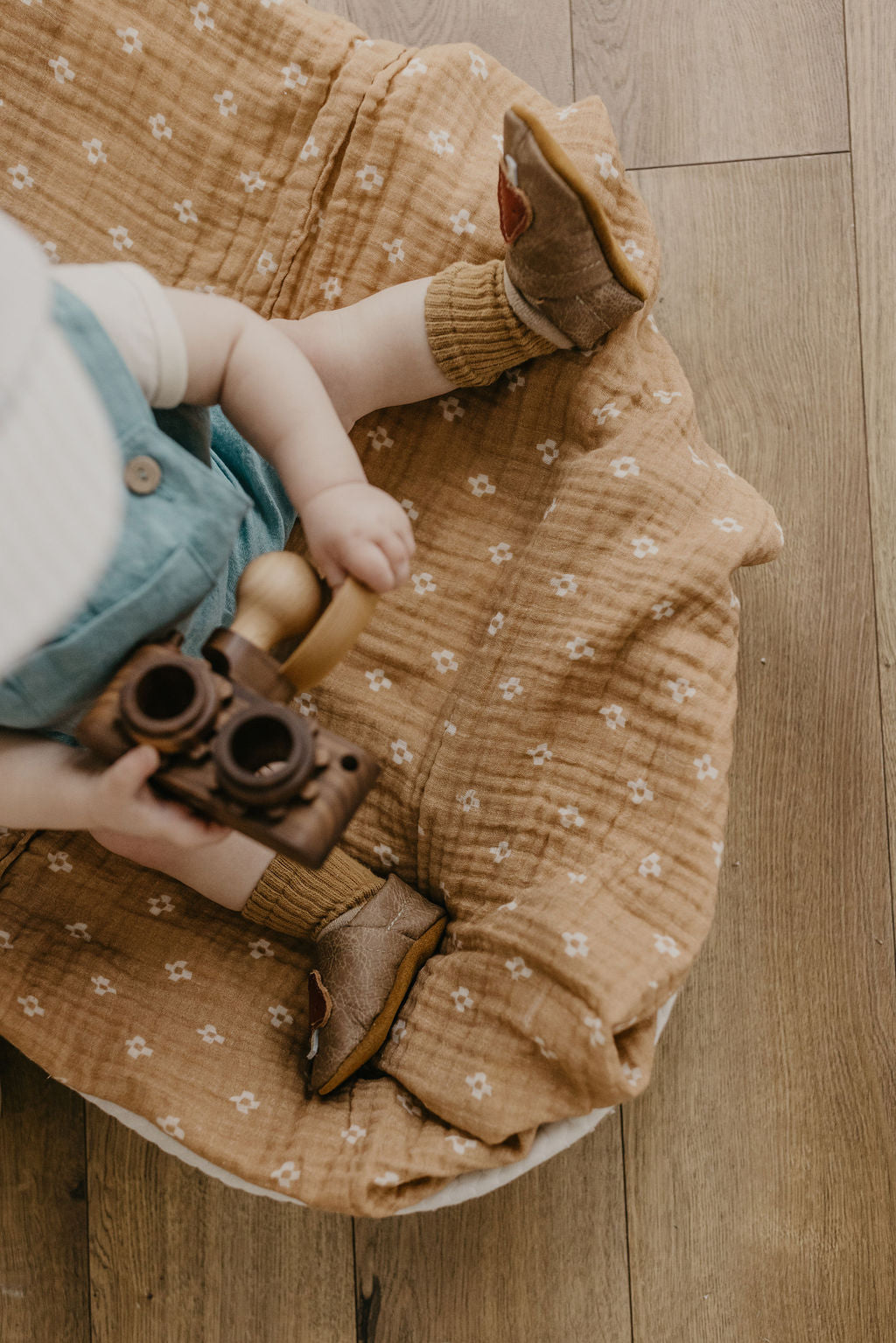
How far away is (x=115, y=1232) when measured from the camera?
88cm

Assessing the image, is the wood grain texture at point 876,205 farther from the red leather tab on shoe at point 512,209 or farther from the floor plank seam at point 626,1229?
the floor plank seam at point 626,1229

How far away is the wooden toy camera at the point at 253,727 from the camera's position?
1.50ft

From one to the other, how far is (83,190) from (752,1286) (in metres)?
1.11

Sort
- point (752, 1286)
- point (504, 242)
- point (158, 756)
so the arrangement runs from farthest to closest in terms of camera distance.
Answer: point (752, 1286), point (504, 242), point (158, 756)

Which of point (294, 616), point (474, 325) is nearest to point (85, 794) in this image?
point (294, 616)

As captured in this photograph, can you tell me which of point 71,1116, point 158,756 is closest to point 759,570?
point 158,756

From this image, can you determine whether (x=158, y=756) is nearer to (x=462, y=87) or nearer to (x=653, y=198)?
(x=462, y=87)

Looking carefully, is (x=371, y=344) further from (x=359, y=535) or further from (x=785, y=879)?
(x=785, y=879)

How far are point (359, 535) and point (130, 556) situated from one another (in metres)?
0.14

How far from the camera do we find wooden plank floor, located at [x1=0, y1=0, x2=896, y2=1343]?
864 millimetres

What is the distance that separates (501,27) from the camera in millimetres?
913

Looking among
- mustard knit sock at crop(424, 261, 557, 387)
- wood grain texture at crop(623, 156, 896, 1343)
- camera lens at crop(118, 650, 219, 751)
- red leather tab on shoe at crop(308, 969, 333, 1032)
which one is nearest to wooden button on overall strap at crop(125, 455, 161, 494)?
camera lens at crop(118, 650, 219, 751)

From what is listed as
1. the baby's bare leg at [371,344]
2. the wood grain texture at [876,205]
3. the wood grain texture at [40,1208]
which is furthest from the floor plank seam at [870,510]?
the wood grain texture at [40,1208]

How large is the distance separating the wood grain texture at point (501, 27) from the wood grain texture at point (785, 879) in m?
0.13
